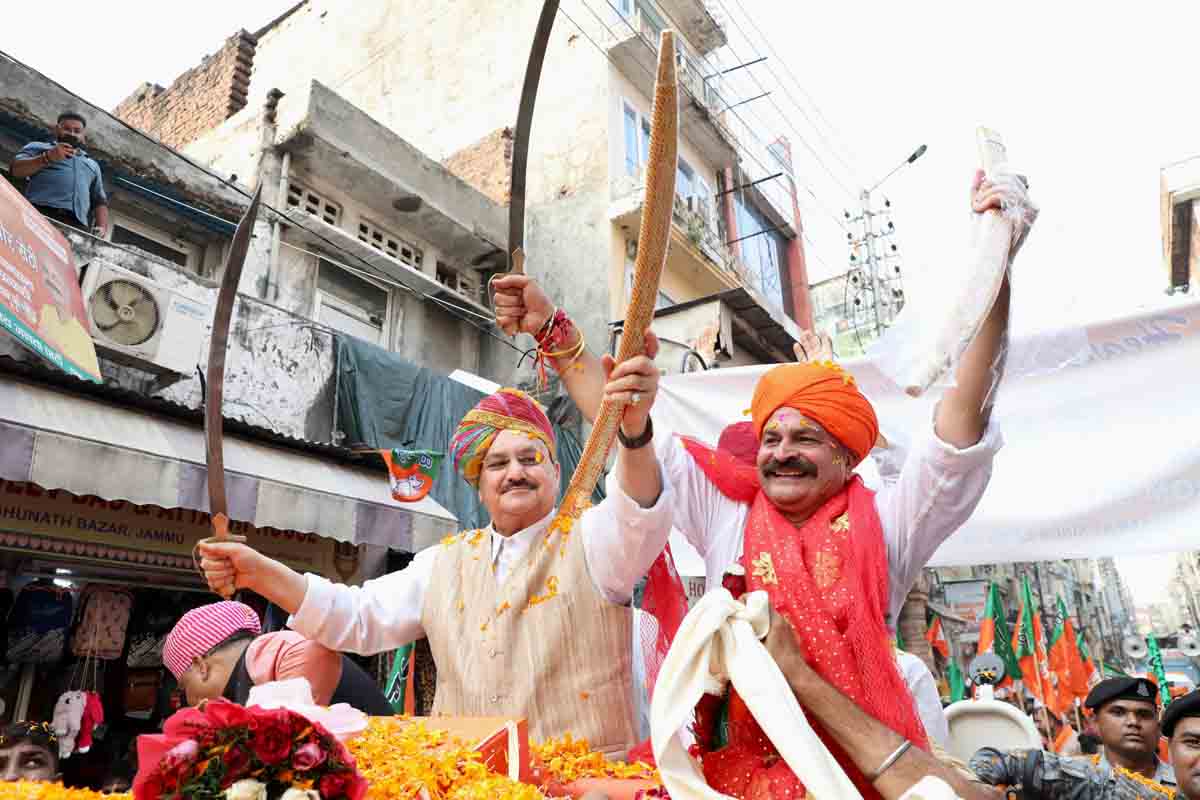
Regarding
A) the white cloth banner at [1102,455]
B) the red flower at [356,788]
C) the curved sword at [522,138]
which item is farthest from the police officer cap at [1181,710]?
the red flower at [356,788]

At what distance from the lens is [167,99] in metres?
12.9

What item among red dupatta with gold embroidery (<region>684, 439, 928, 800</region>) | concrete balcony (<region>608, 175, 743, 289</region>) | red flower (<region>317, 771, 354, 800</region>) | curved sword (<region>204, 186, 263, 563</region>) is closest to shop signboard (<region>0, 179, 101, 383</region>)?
curved sword (<region>204, 186, 263, 563</region>)

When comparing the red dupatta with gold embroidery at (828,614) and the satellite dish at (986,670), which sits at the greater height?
the red dupatta with gold embroidery at (828,614)

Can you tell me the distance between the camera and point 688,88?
1453 cm

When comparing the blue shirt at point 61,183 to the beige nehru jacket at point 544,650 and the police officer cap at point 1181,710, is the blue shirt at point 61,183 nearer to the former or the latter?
the beige nehru jacket at point 544,650

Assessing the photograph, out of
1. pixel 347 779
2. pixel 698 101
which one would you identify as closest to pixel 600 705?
pixel 347 779

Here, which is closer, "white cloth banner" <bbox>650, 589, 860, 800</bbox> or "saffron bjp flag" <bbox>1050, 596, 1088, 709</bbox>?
"white cloth banner" <bbox>650, 589, 860, 800</bbox>

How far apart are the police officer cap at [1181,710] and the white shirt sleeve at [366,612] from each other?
2917mm

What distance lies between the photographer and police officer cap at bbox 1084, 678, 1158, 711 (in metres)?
3.89

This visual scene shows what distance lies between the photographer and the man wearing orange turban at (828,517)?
4.70 feet

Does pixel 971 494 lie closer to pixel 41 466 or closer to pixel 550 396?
pixel 41 466

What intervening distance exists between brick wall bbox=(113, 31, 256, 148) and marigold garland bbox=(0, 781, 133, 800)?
1203cm

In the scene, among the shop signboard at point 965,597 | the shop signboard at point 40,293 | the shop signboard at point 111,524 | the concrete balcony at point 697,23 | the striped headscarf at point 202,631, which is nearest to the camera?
the striped headscarf at point 202,631

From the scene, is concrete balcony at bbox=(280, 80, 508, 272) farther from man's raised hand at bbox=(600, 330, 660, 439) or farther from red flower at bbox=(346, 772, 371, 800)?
red flower at bbox=(346, 772, 371, 800)
